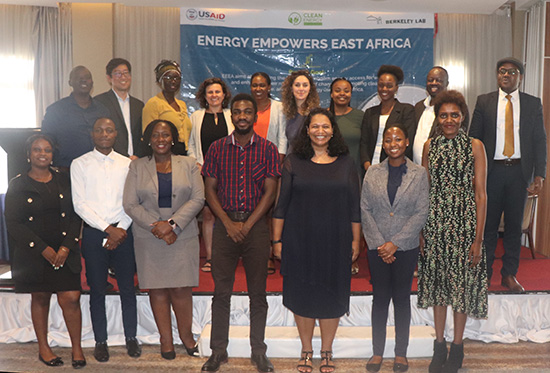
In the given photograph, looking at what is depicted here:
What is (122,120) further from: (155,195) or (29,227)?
(29,227)

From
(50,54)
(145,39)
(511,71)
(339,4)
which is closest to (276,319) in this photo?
(511,71)

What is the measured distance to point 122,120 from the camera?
4.58 metres

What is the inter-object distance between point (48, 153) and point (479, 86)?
6.58 meters

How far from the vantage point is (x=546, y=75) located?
7059 millimetres

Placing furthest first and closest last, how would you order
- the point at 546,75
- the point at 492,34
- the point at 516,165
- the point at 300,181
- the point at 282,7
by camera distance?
the point at 492,34
the point at 282,7
the point at 546,75
the point at 516,165
the point at 300,181

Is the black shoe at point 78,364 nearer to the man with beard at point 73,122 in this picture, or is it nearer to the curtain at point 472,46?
the man with beard at point 73,122

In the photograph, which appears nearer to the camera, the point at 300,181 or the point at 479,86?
the point at 300,181

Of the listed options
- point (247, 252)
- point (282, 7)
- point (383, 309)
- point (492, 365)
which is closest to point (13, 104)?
point (282, 7)

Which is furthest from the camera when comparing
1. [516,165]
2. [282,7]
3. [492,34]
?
[492,34]

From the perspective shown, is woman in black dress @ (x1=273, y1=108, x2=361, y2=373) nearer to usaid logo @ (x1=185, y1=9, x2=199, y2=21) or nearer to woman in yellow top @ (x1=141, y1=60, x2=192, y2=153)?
woman in yellow top @ (x1=141, y1=60, x2=192, y2=153)

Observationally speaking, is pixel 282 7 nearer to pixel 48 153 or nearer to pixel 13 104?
pixel 13 104

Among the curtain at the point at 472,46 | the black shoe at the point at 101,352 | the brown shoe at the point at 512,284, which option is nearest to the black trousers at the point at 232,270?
the black shoe at the point at 101,352

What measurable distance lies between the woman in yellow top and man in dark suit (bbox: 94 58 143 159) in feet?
0.29

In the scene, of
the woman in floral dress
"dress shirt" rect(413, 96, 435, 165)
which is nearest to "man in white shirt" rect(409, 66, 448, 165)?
"dress shirt" rect(413, 96, 435, 165)
